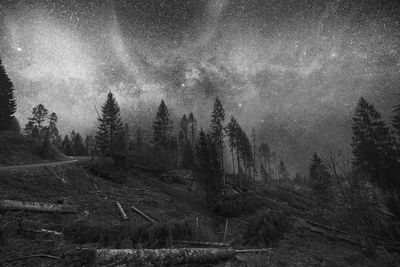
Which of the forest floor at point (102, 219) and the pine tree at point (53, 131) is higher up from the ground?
the pine tree at point (53, 131)

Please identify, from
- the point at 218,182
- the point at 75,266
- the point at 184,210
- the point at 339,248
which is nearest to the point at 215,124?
the point at 218,182

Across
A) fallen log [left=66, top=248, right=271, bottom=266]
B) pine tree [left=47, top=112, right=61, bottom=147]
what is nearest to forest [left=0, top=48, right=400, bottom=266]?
fallen log [left=66, top=248, right=271, bottom=266]

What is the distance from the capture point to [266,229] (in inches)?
→ 483

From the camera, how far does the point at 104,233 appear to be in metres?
7.23

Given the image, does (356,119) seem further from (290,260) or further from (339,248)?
(290,260)

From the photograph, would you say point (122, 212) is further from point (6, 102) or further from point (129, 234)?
point (6, 102)

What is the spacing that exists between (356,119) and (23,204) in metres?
40.3

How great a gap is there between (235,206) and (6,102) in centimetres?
4593

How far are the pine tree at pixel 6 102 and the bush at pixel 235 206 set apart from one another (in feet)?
132

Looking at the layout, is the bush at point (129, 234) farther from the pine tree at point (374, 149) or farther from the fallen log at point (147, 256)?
the pine tree at point (374, 149)

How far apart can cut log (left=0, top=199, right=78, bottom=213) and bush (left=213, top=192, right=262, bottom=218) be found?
43.9 ft

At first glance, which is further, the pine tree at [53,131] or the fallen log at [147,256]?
the pine tree at [53,131]

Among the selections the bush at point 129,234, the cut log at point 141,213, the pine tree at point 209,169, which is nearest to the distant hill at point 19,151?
the cut log at point 141,213

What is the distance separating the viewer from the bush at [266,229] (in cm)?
1159
